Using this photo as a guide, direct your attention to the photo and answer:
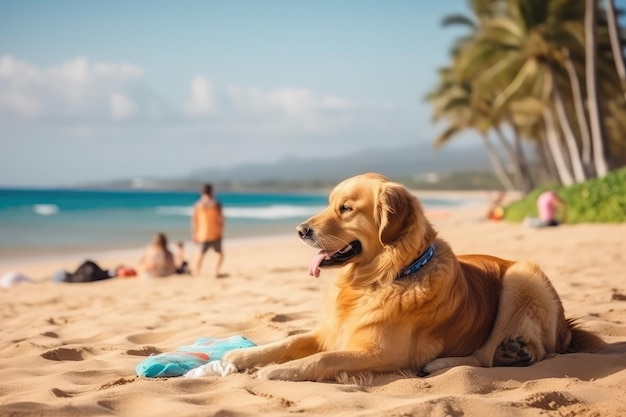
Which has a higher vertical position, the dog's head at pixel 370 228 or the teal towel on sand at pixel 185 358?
the dog's head at pixel 370 228

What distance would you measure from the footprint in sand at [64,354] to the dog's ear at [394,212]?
2459 mm

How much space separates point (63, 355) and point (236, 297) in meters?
3.38

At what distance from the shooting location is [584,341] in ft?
15.2

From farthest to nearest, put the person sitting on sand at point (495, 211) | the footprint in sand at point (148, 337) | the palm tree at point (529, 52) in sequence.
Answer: the palm tree at point (529, 52) < the person sitting on sand at point (495, 211) < the footprint in sand at point (148, 337)

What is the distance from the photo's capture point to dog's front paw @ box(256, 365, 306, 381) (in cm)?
387

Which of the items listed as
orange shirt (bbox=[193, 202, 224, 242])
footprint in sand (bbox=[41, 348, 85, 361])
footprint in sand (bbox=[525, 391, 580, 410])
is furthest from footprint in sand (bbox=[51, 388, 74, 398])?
orange shirt (bbox=[193, 202, 224, 242])

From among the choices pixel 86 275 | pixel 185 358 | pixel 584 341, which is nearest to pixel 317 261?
pixel 185 358

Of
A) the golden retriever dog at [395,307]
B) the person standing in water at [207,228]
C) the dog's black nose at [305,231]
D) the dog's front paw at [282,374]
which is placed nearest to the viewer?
the dog's front paw at [282,374]

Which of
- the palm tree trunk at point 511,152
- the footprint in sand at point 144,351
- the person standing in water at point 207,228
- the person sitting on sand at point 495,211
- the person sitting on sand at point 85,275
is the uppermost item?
the palm tree trunk at point 511,152

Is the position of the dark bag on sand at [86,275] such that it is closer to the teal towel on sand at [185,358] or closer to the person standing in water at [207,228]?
the person standing in water at [207,228]

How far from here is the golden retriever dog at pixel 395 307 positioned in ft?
13.3

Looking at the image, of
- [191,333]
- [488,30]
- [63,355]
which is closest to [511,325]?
[191,333]

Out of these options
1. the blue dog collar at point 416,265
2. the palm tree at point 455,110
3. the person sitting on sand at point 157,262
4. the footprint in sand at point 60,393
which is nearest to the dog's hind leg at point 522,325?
the blue dog collar at point 416,265

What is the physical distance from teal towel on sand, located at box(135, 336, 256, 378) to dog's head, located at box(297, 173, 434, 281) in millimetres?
911
